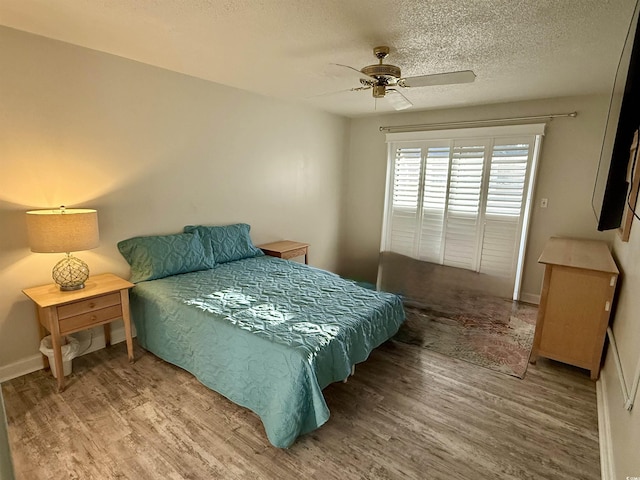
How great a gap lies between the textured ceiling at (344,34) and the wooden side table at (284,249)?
1819 millimetres

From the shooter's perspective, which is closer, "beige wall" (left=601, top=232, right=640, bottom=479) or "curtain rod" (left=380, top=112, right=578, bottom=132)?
"beige wall" (left=601, top=232, right=640, bottom=479)

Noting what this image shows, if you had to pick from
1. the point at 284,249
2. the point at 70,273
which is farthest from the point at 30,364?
the point at 284,249

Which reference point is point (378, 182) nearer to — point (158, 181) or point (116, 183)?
point (158, 181)

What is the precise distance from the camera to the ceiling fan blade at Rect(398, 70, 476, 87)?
7.02 ft

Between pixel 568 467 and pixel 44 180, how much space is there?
12.4 ft

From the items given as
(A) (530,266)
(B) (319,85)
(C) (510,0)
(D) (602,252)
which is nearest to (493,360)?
(D) (602,252)

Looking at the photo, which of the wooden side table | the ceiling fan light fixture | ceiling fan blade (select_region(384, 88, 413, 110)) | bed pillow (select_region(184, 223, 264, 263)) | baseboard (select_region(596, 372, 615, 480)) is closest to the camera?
baseboard (select_region(596, 372, 615, 480))

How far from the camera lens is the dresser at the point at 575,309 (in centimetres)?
245

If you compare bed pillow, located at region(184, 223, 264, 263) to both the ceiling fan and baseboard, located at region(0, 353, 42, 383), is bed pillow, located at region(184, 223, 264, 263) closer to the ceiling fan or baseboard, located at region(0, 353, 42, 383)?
baseboard, located at region(0, 353, 42, 383)

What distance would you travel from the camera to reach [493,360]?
281 cm

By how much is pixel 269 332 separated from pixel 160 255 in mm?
1466

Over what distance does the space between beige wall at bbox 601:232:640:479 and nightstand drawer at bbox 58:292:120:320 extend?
307 centimetres

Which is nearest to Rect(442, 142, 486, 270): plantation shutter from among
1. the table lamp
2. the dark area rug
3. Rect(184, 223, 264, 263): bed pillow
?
the dark area rug

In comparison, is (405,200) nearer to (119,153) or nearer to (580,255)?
(580,255)
